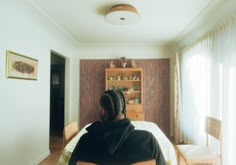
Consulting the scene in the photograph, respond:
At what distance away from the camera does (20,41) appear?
2287mm

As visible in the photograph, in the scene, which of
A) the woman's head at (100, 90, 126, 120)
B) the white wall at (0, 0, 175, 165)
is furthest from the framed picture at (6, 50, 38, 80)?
the woman's head at (100, 90, 126, 120)

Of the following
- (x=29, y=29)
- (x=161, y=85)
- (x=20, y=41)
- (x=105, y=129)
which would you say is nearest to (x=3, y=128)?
(x=20, y=41)

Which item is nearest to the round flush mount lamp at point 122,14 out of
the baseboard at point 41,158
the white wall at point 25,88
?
the white wall at point 25,88

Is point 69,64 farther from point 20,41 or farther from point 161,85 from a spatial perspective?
point 161,85

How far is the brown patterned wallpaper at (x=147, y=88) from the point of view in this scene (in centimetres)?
436

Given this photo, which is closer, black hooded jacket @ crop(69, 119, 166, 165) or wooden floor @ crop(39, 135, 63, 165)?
black hooded jacket @ crop(69, 119, 166, 165)

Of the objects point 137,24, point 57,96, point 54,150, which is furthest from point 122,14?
point 57,96

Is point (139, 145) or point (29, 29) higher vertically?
point (29, 29)

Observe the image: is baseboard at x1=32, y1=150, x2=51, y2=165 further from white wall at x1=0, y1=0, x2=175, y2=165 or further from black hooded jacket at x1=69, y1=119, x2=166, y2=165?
black hooded jacket at x1=69, y1=119, x2=166, y2=165

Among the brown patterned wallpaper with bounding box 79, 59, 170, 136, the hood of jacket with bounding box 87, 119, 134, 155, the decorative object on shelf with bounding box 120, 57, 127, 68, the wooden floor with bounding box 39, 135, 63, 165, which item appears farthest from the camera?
the brown patterned wallpaper with bounding box 79, 59, 170, 136

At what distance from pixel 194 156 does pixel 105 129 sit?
5.27 ft

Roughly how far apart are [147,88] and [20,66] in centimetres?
301

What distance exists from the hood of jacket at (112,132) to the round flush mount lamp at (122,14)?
1.74 metres

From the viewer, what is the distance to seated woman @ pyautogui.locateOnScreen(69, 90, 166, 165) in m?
0.96
